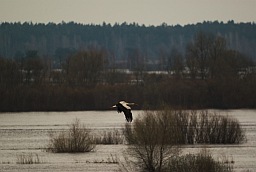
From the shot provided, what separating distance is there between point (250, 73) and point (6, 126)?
32704mm

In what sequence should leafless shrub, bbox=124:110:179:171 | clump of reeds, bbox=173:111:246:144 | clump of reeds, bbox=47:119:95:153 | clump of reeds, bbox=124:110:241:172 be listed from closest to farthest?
clump of reeds, bbox=124:110:241:172 < leafless shrub, bbox=124:110:179:171 < clump of reeds, bbox=47:119:95:153 < clump of reeds, bbox=173:111:246:144

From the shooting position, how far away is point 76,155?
39656 mm

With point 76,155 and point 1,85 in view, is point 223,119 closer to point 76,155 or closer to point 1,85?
point 76,155

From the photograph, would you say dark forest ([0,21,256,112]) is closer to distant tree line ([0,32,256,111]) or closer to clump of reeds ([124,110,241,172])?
distant tree line ([0,32,256,111])

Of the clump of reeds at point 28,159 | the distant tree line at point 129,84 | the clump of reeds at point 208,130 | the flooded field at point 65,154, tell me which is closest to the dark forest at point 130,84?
the distant tree line at point 129,84

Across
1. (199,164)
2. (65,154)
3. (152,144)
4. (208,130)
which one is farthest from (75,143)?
(199,164)

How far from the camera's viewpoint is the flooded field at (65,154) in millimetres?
34531

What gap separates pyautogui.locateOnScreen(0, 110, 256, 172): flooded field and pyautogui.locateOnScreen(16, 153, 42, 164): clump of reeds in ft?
0.47

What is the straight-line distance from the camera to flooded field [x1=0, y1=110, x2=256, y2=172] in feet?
113

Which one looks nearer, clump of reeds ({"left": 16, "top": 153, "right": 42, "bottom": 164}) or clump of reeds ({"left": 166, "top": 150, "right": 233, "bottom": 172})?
clump of reeds ({"left": 166, "top": 150, "right": 233, "bottom": 172})

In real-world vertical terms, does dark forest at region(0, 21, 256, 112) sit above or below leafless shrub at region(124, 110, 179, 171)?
above

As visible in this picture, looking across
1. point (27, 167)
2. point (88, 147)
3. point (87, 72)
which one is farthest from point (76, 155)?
point (87, 72)

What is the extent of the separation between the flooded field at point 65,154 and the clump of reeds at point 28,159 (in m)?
0.14

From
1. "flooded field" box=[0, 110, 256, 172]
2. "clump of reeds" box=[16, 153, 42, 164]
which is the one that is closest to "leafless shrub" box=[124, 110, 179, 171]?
"flooded field" box=[0, 110, 256, 172]
